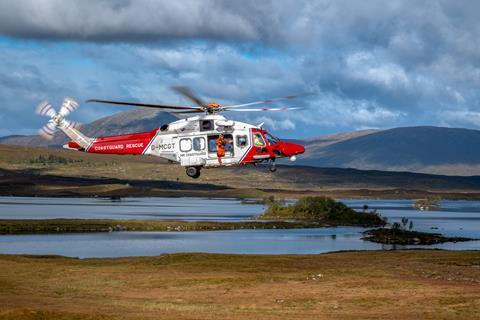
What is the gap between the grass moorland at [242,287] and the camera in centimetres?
4119

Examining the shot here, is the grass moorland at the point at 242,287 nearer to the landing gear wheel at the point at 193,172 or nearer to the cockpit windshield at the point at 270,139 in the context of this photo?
the landing gear wheel at the point at 193,172

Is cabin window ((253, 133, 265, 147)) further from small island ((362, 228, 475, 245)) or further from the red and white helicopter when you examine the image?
small island ((362, 228, 475, 245))

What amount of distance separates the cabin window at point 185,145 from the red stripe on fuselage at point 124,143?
1577 mm

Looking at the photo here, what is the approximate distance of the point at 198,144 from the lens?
152 feet

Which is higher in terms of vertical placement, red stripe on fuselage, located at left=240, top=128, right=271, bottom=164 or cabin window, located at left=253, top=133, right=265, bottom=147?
cabin window, located at left=253, top=133, right=265, bottom=147

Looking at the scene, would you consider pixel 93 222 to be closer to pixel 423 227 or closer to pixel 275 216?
pixel 275 216

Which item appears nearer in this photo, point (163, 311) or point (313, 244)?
point (163, 311)

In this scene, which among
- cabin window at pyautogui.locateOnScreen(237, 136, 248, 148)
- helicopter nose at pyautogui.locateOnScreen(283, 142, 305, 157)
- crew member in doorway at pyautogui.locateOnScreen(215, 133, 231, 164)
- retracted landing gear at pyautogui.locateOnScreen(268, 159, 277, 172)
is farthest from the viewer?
helicopter nose at pyautogui.locateOnScreen(283, 142, 305, 157)

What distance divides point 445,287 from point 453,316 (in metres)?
12.6

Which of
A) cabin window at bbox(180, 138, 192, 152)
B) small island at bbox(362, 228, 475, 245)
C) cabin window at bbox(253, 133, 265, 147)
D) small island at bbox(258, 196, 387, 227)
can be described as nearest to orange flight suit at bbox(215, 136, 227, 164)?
cabin window at bbox(180, 138, 192, 152)

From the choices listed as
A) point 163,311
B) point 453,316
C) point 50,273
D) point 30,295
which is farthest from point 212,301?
A: point 50,273

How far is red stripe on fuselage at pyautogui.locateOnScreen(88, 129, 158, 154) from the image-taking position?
4738 cm

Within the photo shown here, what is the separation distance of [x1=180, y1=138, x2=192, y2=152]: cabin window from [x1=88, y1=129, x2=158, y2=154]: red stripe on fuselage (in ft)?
5.18

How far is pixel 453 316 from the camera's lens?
40625 millimetres
